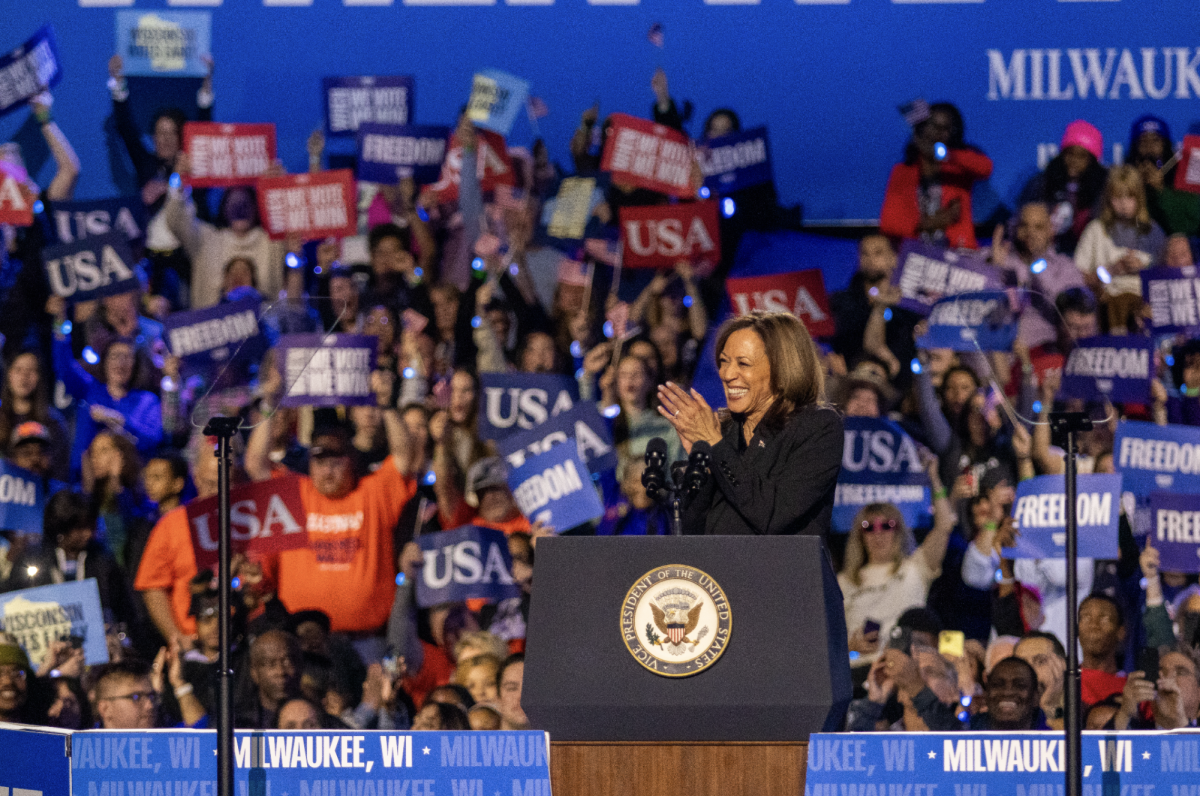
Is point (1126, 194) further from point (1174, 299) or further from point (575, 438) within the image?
point (575, 438)

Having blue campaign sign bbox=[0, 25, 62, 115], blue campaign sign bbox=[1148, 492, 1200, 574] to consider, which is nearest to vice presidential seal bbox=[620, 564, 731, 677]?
blue campaign sign bbox=[1148, 492, 1200, 574]

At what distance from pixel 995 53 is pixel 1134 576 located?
2033 mm

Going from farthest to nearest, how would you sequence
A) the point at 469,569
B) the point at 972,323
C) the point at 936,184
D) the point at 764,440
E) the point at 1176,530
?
the point at 936,184, the point at 972,323, the point at 469,569, the point at 1176,530, the point at 764,440

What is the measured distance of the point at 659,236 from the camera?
534 cm

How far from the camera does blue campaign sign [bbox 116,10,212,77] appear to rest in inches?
217

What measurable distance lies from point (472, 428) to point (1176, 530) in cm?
237

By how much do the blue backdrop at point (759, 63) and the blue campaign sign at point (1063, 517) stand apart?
127cm

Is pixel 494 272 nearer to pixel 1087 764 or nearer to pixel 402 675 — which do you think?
pixel 402 675

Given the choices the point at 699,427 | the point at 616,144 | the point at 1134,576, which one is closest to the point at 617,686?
the point at 699,427

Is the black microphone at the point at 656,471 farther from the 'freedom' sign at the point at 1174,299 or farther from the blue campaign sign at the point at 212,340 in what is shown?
the 'freedom' sign at the point at 1174,299

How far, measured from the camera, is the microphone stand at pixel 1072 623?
3434 mm

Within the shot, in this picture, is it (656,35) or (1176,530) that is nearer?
(1176,530)

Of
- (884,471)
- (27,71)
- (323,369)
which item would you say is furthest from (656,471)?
(27,71)

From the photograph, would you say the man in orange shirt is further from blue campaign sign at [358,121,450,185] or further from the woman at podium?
the woman at podium
